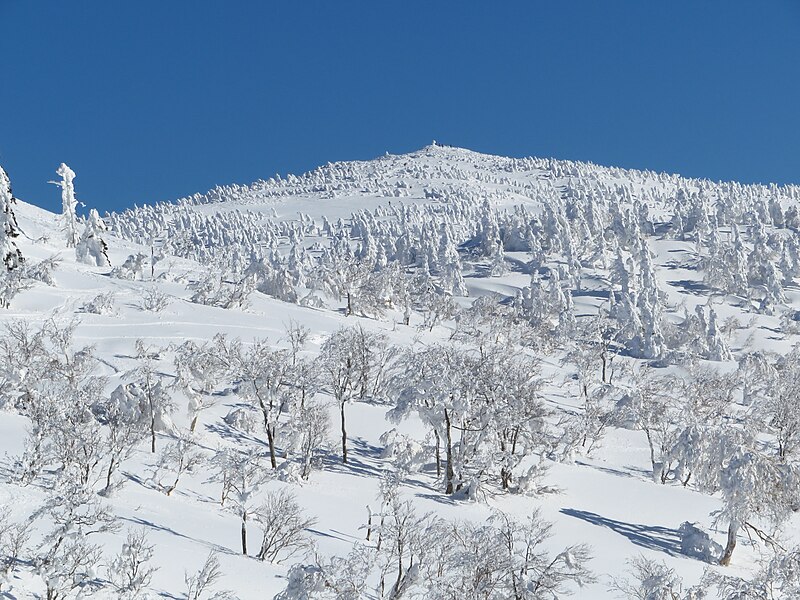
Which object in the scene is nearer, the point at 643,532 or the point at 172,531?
the point at 172,531

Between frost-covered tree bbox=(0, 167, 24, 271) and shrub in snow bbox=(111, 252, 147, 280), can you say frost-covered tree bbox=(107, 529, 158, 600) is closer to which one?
frost-covered tree bbox=(0, 167, 24, 271)

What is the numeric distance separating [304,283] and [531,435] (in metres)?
103

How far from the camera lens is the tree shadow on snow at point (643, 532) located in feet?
113

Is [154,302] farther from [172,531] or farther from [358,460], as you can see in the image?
[172,531]

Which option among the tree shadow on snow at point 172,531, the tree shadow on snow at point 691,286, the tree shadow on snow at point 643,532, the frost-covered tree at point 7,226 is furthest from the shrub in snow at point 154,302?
the tree shadow on snow at point 691,286

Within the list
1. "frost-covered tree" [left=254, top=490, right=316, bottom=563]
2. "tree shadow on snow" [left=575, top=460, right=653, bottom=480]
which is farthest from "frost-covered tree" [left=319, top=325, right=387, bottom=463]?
"tree shadow on snow" [left=575, top=460, right=653, bottom=480]

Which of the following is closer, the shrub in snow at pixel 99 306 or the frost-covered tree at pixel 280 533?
the frost-covered tree at pixel 280 533

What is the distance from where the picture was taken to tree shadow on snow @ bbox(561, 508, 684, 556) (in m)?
34.6

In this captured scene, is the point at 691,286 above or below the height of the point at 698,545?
above

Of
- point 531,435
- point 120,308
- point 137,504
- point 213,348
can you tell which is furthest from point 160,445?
point 120,308

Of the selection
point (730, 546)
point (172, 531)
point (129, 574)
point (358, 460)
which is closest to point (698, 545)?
point (730, 546)

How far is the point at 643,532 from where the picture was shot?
36.8 m

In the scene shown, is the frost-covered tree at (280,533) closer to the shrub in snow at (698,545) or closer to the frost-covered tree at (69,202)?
the shrub in snow at (698,545)

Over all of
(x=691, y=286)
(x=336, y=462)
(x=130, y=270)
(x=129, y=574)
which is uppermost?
(x=691, y=286)
